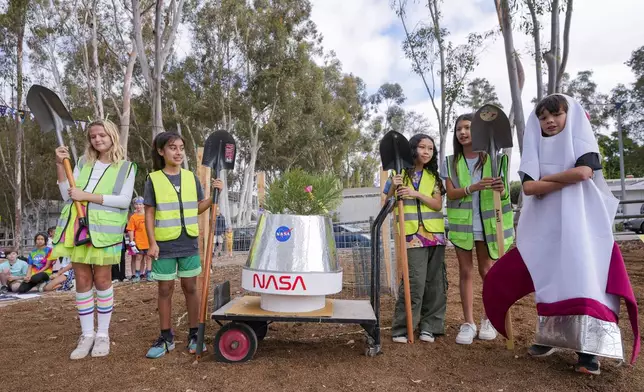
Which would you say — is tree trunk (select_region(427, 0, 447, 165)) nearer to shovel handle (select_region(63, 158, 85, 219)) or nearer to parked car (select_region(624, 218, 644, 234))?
parked car (select_region(624, 218, 644, 234))

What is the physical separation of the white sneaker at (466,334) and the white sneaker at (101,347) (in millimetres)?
2783

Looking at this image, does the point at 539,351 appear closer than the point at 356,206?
Yes

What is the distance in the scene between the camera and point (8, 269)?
8.31 m

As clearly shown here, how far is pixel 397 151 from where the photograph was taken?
391 cm

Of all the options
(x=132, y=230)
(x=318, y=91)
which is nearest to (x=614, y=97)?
(x=318, y=91)

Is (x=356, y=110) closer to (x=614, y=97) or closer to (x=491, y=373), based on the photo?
(x=614, y=97)

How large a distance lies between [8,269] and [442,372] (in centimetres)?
826

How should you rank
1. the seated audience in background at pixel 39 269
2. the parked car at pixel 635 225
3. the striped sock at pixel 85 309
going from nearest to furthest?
the striped sock at pixel 85 309 < the seated audience in background at pixel 39 269 < the parked car at pixel 635 225

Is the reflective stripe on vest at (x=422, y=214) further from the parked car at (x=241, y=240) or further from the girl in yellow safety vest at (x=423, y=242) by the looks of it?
the parked car at (x=241, y=240)

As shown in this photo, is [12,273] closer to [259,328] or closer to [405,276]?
[259,328]

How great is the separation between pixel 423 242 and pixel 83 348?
9.29 feet

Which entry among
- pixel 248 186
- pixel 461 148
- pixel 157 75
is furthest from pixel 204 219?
pixel 248 186

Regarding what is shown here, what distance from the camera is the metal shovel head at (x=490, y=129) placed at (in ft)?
12.2

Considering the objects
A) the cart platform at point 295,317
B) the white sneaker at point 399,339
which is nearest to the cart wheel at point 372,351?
the cart platform at point 295,317
